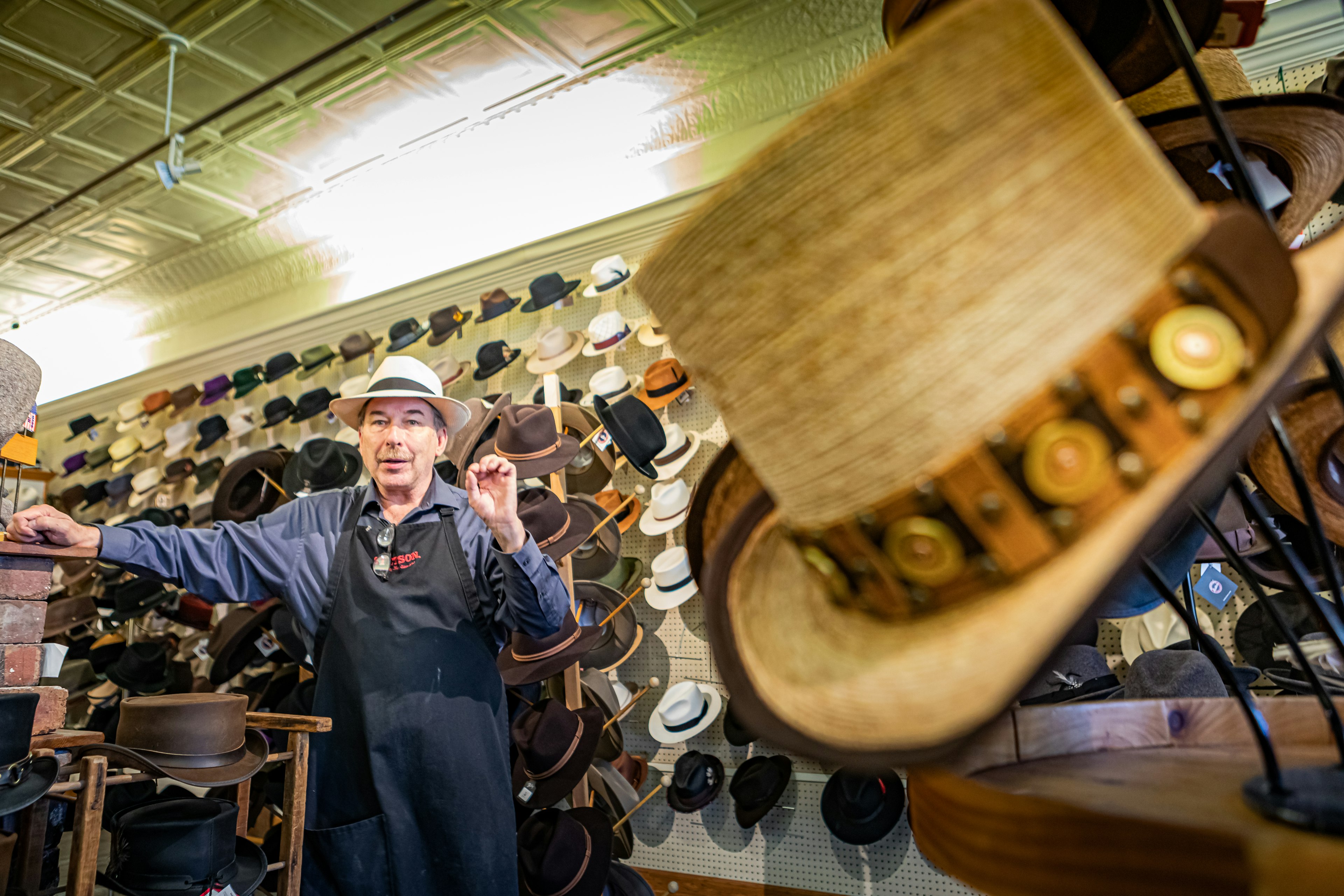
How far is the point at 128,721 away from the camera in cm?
245

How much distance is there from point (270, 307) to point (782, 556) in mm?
7536

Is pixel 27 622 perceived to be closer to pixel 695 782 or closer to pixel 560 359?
pixel 695 782

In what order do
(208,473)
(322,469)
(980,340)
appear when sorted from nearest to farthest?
(980,340)
(322,469)
(208,473)

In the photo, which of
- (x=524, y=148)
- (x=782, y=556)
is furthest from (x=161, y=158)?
(x=782, y=556)

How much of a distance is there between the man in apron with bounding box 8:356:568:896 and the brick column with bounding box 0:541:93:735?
7 centimetres

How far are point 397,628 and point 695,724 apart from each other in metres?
1.85

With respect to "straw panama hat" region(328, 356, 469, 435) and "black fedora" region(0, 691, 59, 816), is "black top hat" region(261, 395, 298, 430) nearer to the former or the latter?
"straw panama hat" region(328, 356, 469, 435)

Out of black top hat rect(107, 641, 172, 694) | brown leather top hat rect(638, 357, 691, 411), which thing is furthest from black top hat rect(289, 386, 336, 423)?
brown leather top hat rect(638, 357, 691, 411)

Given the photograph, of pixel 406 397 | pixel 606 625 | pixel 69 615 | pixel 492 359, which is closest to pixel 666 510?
pixel 606 625

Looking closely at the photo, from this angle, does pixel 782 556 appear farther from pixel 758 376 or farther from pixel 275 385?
pixel 275 385

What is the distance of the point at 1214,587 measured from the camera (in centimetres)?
283

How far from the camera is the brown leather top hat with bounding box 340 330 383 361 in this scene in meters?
5.93

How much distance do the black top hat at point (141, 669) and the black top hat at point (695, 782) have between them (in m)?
3.98

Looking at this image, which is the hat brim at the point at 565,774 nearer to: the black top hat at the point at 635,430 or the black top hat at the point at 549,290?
the black top hat at the point at 635,430
